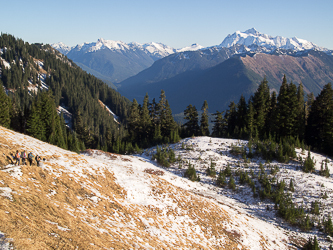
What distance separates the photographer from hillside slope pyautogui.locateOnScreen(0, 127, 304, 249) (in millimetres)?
9703

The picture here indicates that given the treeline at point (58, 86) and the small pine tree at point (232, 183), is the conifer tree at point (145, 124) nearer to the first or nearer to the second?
the small pine tree at point (232, 183)

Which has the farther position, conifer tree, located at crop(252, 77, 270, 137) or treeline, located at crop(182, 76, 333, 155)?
conifer tree, located at crop(252, 77, 270, 137)

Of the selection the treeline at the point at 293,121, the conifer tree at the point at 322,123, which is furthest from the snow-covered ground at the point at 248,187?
Answer: the treeline at the point at 293,121

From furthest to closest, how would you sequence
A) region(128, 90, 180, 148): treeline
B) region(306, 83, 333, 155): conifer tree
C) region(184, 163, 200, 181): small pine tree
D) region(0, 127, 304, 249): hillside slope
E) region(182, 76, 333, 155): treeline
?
region(128, 90, 180, 148): treeline
region(182, 76, 333, 155): treeline
region(306, 83, 333, 155): conifer tree
region(184, 163, 200, 181): small pine tree
region(0, 127, 304, 249): hillside slope

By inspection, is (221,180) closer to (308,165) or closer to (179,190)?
(179,190)

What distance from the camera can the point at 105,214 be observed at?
1427cm

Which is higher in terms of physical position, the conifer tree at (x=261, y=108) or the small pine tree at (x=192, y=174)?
the conifer tree at (x=261, y=108)

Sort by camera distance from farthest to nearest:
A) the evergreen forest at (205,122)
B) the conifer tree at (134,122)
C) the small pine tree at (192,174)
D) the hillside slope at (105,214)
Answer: the conifer tree at (134,122) → the evergreen forest at (205,122) → the small pine tree at (192,174) → the hillside slope at (105,214)

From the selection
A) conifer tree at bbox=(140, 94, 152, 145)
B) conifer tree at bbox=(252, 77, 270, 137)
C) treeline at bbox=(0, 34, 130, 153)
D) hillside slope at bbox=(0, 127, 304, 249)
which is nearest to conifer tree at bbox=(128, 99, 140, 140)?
conifer tree at bbox=(140, 94, 152, 145)

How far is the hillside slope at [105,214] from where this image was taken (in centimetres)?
970

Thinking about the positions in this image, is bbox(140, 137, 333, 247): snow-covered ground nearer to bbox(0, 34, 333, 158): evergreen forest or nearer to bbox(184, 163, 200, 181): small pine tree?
bbox(184, 163, 200, 181): small pine tree

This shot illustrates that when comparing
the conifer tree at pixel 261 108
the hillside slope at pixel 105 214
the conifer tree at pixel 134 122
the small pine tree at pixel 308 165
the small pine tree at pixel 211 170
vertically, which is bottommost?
the hillside slope at pixel 105 214

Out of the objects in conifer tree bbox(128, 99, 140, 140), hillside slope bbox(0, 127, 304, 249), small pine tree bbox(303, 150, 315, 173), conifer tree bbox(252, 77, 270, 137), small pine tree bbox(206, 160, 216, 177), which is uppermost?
conifer tree bbox(252, 77, 270, 137)

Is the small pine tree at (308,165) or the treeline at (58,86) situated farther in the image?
the treeline at (58,86)
